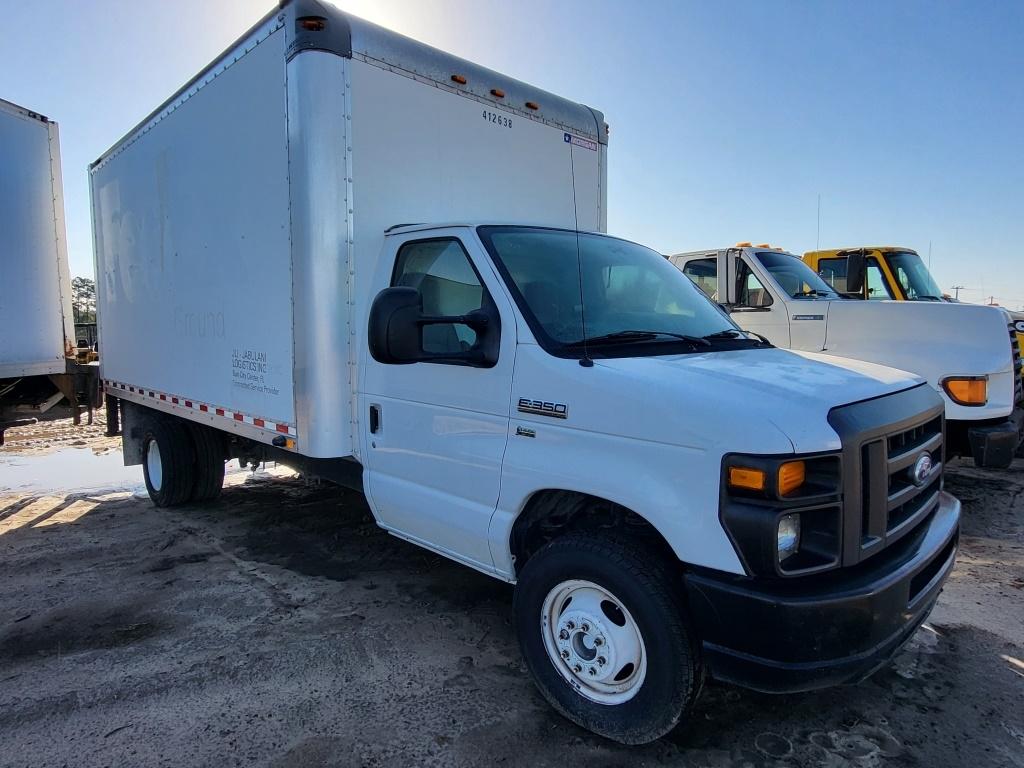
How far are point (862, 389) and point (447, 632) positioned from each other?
257 centimetres

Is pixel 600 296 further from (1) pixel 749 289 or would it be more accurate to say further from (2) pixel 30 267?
(2) pixel 30 267

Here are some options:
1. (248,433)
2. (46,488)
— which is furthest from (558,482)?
(46,488)

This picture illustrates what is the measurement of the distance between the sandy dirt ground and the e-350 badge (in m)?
1.40

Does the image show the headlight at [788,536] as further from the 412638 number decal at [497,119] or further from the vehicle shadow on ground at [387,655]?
the 412638 number decal at [497,119]

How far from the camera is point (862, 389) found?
2.70 meters

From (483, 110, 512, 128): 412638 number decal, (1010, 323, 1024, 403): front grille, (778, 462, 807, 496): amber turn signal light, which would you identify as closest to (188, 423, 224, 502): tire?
(483, 110, 512, 128): 412638 number decal

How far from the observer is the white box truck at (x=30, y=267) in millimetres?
6539

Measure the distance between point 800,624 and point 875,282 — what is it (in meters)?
7.07

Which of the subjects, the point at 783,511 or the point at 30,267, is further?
Result: the point at 30,267

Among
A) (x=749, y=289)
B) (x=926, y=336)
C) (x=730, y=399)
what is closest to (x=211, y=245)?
(x=730, y=399)

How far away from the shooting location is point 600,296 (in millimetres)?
3436

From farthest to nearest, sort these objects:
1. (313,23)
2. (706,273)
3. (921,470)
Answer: (706,273), (313,23), (921,470)

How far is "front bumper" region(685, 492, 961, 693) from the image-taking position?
2.29 m

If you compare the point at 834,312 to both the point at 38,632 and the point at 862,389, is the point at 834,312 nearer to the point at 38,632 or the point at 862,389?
the point at 862,389
